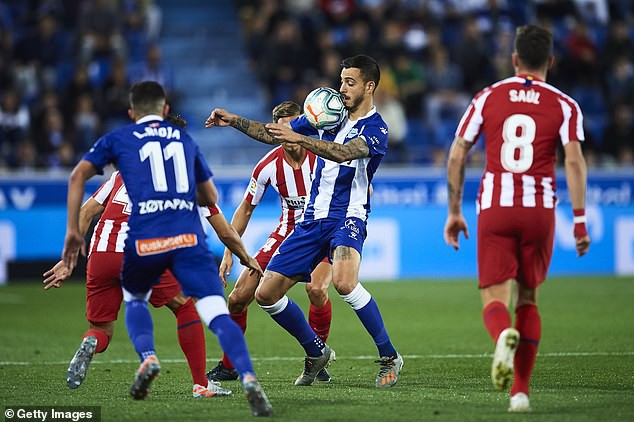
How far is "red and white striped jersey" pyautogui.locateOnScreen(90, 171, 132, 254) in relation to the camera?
324 inches

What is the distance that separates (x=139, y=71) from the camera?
20703 mm

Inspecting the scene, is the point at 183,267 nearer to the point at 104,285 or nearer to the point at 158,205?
the point at 158,205

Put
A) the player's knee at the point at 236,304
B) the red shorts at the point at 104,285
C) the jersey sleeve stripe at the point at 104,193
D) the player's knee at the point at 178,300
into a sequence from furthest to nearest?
the player's knee at the point at 236,304, the jersey sleeve stripe at the point at 104,193, the red shorts at the point at 104,285, the player's knee at the point at 178,300

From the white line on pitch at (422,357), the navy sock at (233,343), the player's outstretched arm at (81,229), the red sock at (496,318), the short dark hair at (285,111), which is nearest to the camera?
the navy sock at (233,343)

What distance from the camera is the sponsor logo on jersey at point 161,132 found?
22.5ft

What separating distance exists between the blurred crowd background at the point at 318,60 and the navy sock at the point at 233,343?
12625mm

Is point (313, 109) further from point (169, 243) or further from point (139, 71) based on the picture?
point (139, 71)

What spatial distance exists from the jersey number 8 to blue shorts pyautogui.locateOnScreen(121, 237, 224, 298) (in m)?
2.01

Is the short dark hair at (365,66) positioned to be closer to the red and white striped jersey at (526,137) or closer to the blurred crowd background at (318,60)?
the red and white striped jersey at (526,137)

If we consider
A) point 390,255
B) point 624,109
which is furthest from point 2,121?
point 624,109

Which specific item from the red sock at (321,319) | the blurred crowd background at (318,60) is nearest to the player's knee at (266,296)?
the red sock at (321,319)

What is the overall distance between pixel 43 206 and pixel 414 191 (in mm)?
6382

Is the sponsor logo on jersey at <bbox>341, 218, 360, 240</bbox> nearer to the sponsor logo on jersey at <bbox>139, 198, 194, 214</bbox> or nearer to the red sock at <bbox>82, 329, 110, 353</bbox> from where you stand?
the sponsor logo on jersey at <bbox>139, 198, 194, 214</bbox>

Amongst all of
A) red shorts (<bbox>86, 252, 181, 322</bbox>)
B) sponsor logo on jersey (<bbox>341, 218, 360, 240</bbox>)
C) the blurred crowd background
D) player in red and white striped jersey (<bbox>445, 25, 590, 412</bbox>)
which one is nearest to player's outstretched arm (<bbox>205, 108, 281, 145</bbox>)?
sponsor logo on jersey (<bbox>341, 218, 360, 240</bbox>)
